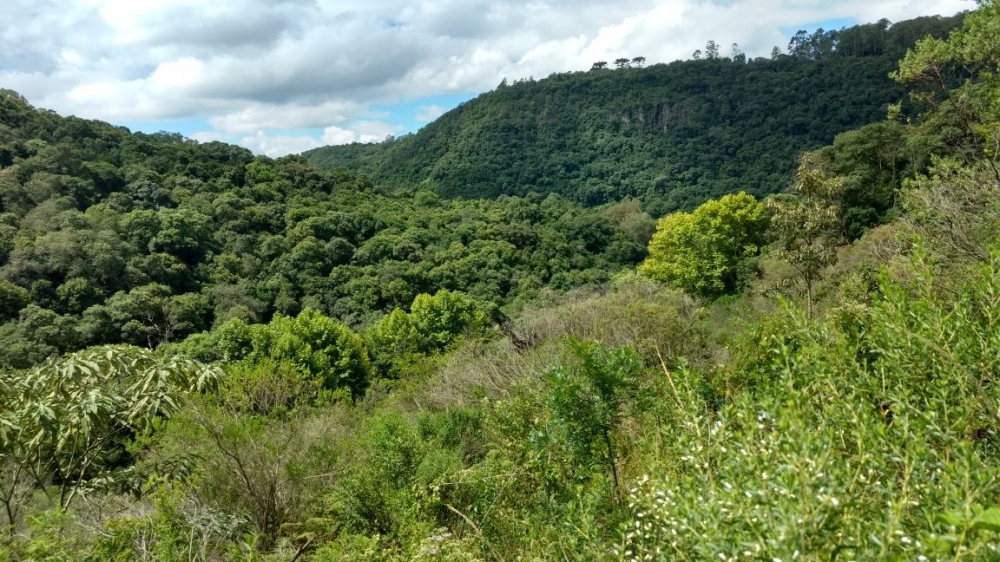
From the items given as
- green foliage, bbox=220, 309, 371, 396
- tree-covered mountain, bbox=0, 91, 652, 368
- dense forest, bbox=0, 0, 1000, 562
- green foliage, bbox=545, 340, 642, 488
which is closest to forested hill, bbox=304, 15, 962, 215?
tree-covered mountain, bbox=0, 91, 652, 368

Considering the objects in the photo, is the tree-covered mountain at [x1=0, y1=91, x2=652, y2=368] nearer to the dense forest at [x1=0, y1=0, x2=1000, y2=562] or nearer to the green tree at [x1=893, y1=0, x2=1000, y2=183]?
the dense forest at [x1=0, y1=0, x2=1000, y2=562]

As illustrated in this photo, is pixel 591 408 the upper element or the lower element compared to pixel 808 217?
lower

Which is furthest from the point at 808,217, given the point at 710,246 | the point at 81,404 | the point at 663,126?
the point at 663,126

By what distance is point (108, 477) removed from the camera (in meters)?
4.29

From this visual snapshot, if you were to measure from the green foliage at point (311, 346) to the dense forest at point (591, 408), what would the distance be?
10 cm

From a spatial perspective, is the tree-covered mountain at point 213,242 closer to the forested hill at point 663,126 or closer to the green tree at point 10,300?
the green tree at point 10,300

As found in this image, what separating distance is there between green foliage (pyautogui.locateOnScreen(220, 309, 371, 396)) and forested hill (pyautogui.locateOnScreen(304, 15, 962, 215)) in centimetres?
4522

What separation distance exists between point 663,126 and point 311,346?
70396 mm

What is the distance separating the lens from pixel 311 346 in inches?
740

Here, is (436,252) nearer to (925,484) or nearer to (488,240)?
(488,240)

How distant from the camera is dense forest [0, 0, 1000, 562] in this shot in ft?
5.92

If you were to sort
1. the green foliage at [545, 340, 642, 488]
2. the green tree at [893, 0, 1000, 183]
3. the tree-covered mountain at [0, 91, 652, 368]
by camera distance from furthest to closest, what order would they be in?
the tree-covered mountain at [0, 91, 652, 368], the green tree at [893, 0, 1000, 183], the green foliage at [545, 340, 642, 488]

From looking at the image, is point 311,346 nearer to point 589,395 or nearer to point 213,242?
point 589,395

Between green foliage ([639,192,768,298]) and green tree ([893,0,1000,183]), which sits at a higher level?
green tree ([893,0,1000,183])
